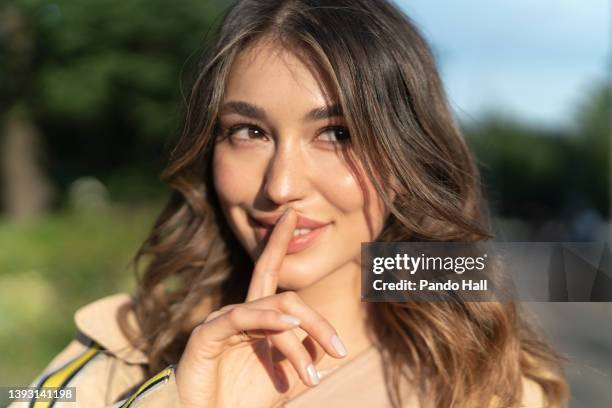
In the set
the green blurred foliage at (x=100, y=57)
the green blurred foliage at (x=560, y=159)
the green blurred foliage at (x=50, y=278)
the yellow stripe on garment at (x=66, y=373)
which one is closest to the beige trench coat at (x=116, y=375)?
the yellow stripe on garment at (x=66, y=373)

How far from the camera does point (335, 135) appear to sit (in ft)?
6.05

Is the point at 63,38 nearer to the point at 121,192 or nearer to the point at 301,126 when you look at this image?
the point at 121,192

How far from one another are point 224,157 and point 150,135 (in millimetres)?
14500

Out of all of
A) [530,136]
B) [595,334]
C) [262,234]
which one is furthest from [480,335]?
[530,136]

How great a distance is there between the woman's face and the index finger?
45mm

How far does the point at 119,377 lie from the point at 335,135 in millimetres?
871

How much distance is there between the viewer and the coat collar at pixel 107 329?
6.84ft

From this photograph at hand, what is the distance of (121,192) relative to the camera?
17.8m

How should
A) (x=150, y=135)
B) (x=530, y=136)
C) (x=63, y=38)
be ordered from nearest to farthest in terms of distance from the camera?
(x=63, y=38)
(x=150, y=135)
(x=530, y=136)

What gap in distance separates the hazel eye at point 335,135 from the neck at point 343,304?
1.22 feet

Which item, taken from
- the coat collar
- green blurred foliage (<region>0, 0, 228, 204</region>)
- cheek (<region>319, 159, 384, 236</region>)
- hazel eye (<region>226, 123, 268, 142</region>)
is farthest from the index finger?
green blurred foliage (<region>0, 0, 228, 204</region>)

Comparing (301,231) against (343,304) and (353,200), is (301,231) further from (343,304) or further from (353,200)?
(343,304)

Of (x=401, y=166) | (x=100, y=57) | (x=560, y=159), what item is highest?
(x=560, y=159)

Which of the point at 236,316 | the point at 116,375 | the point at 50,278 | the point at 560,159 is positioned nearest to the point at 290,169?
the point at 236,316
